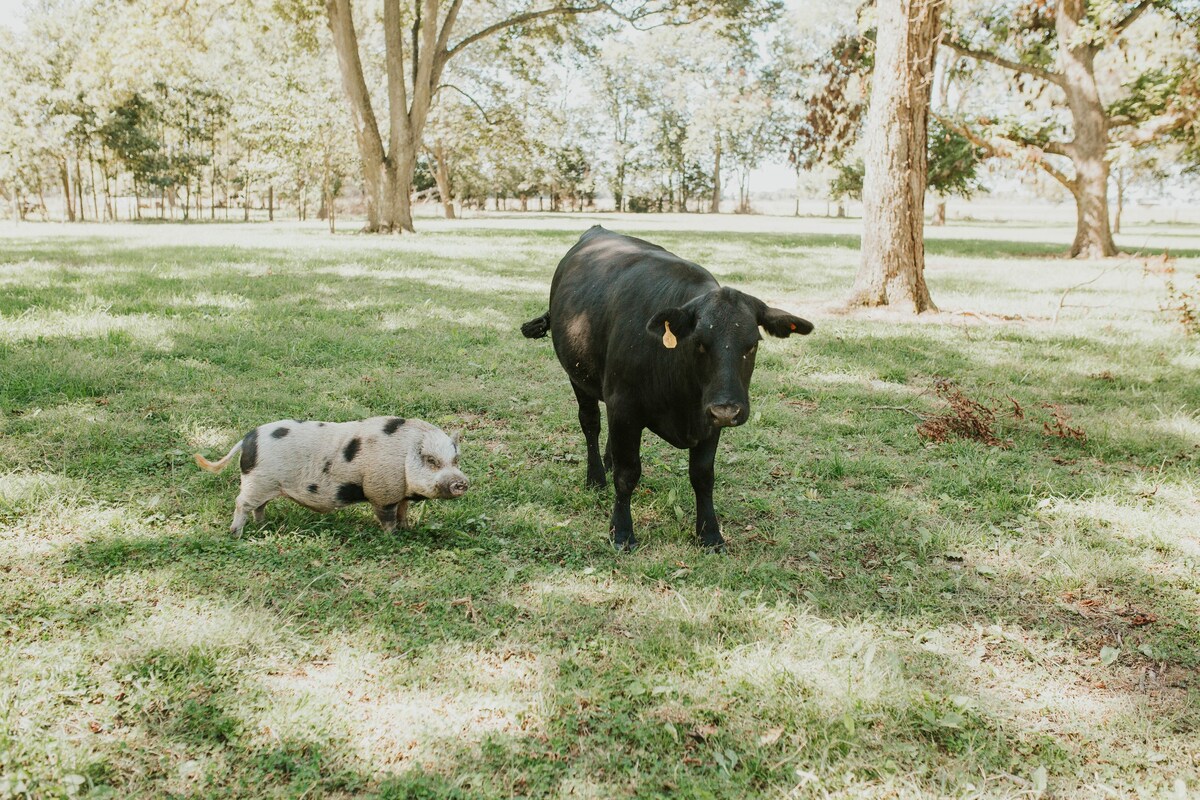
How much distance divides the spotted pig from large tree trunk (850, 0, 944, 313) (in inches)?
327

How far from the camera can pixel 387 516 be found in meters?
4.41

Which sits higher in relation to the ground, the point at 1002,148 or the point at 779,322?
the point at 1002,148

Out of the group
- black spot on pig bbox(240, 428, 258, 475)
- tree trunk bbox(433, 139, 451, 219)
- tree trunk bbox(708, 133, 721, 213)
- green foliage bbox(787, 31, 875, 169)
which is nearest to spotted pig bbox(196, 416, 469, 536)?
black spot on pig bbox(240, 428, 258, 475)

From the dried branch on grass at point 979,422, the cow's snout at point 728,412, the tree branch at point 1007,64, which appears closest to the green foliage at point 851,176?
the tree branch at point 1007,64

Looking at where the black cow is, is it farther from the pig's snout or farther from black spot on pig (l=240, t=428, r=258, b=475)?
black spot on pig (l=240, t=428, r=258, b=475)

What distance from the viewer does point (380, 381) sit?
24.2 feet

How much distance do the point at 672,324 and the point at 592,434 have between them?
68.2 inches

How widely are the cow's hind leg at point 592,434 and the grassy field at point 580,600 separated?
23 cm

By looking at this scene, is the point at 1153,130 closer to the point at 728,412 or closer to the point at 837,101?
the point at 837,101

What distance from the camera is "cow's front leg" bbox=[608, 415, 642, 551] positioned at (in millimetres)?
4621

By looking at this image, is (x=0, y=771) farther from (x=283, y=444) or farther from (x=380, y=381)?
(x=380, y=381)

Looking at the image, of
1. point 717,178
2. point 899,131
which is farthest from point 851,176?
point 899,131

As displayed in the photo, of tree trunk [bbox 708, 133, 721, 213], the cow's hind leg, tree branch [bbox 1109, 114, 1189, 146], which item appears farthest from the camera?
tree trunk [bbox 708, 133, 721, 213]

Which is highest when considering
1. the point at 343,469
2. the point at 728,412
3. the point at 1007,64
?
the point at 1007,64
